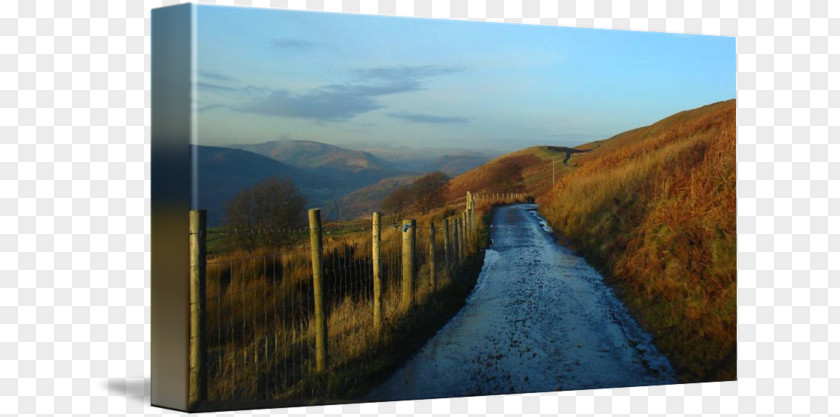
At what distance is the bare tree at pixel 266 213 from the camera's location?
7.47m

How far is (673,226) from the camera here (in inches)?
363

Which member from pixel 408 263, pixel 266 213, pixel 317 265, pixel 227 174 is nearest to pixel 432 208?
pixel 408 263

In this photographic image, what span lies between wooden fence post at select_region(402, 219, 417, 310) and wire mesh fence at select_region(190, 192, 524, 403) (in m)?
0.12

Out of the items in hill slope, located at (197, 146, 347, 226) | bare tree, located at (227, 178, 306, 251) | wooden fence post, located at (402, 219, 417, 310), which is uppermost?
hill slope, located at (197, 146, 347, 226)

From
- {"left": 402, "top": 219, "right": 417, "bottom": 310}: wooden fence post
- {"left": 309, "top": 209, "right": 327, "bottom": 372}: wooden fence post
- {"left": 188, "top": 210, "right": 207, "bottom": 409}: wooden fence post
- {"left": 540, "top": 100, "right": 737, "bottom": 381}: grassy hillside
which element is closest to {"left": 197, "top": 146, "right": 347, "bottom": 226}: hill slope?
{"left": 188, "top": 210, "right": 207, "bottom": 409}: wooden fence post

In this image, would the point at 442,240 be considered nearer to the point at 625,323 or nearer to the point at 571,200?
the point at 571,200

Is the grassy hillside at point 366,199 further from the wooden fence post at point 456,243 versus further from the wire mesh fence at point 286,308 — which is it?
the wooden fence post at point 456,243

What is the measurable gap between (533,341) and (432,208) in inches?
74.7

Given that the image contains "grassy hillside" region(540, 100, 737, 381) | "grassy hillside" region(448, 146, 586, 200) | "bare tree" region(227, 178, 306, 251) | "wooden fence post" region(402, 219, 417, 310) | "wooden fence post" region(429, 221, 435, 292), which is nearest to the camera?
"bare tree" region(227, 178, 306, 251)

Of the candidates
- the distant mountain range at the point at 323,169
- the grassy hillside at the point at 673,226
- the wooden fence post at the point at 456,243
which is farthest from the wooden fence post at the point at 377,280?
the grassy hillside at the point at 673,226

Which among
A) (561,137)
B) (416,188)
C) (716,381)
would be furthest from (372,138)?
(716,381)

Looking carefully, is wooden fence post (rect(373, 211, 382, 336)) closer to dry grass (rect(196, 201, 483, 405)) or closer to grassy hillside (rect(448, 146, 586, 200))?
dry grass (rect(196, 201, 483, 405))

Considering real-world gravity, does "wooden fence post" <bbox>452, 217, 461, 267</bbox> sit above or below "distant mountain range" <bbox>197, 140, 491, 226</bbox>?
below

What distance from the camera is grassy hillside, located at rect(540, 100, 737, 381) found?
8867 millimetres
